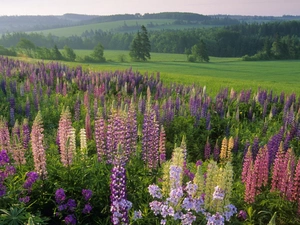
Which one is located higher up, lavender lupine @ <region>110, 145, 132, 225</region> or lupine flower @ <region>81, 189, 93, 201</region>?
lavender lupine @ <region>110, 145, 132, 225</region>

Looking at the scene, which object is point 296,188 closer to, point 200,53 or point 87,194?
point 87,194

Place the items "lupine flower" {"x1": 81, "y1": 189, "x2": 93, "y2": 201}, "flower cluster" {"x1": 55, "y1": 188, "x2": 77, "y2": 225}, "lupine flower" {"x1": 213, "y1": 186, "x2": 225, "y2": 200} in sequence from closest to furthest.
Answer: "lupine flower" {"x1": 213, "y1": 186, "x2": 225, "y2": 200}, "flower cluster" {"x1": 55, "y1": 188, "x2": 77, "y2": 225}, "lupine flower" {"x1": 81, "y1": 189, "x2": 93, "y2": 201}

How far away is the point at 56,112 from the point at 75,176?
22.6 feet

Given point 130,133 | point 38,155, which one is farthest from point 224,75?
point 38,155

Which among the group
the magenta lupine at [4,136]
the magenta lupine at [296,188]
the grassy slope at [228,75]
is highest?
the magenta lupine at [4,136]

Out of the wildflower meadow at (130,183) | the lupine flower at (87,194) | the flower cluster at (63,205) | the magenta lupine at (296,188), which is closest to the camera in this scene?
the wildflower meadow at (130,183)

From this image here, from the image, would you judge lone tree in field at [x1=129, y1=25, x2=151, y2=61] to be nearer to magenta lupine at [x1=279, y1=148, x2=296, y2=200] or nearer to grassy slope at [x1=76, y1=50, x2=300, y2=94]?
grassy slope at [x1=76, y1=50, x2=300, y2=94]

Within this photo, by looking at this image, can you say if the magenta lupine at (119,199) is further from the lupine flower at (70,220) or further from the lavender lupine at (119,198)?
the lupine flower at (70,220)

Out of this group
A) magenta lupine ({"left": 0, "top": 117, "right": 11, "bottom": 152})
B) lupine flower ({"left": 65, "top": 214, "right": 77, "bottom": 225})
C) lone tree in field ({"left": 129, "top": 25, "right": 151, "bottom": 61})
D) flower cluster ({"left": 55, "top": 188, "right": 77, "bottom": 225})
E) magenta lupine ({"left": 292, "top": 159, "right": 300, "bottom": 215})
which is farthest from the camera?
lone tree in field ({"left": 129, "top": 25, "right": 151, "bottom": 61})

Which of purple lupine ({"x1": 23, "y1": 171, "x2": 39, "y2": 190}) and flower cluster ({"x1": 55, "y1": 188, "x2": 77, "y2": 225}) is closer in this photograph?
flower cluster ({"x1": 55, "y1": 188, "x2": 77, "y2": 225})

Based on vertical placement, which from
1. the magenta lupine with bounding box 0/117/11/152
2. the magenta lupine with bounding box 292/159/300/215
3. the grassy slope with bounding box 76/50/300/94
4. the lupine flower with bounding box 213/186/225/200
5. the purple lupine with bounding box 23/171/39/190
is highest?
the lupine flower with bounding box 213/186/225/200

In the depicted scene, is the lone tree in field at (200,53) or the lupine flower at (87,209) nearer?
the lupine flower at (87,209)

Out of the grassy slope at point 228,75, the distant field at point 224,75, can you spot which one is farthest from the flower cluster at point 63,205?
the grassy slope at point 228,75

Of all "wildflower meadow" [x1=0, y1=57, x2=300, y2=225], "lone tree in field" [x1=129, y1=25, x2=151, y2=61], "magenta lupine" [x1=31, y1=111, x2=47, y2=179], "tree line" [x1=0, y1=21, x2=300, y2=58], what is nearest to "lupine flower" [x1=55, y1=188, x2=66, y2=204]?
"wildflower meadow" [x1=0, y1=57, x2=300, y2=225]
